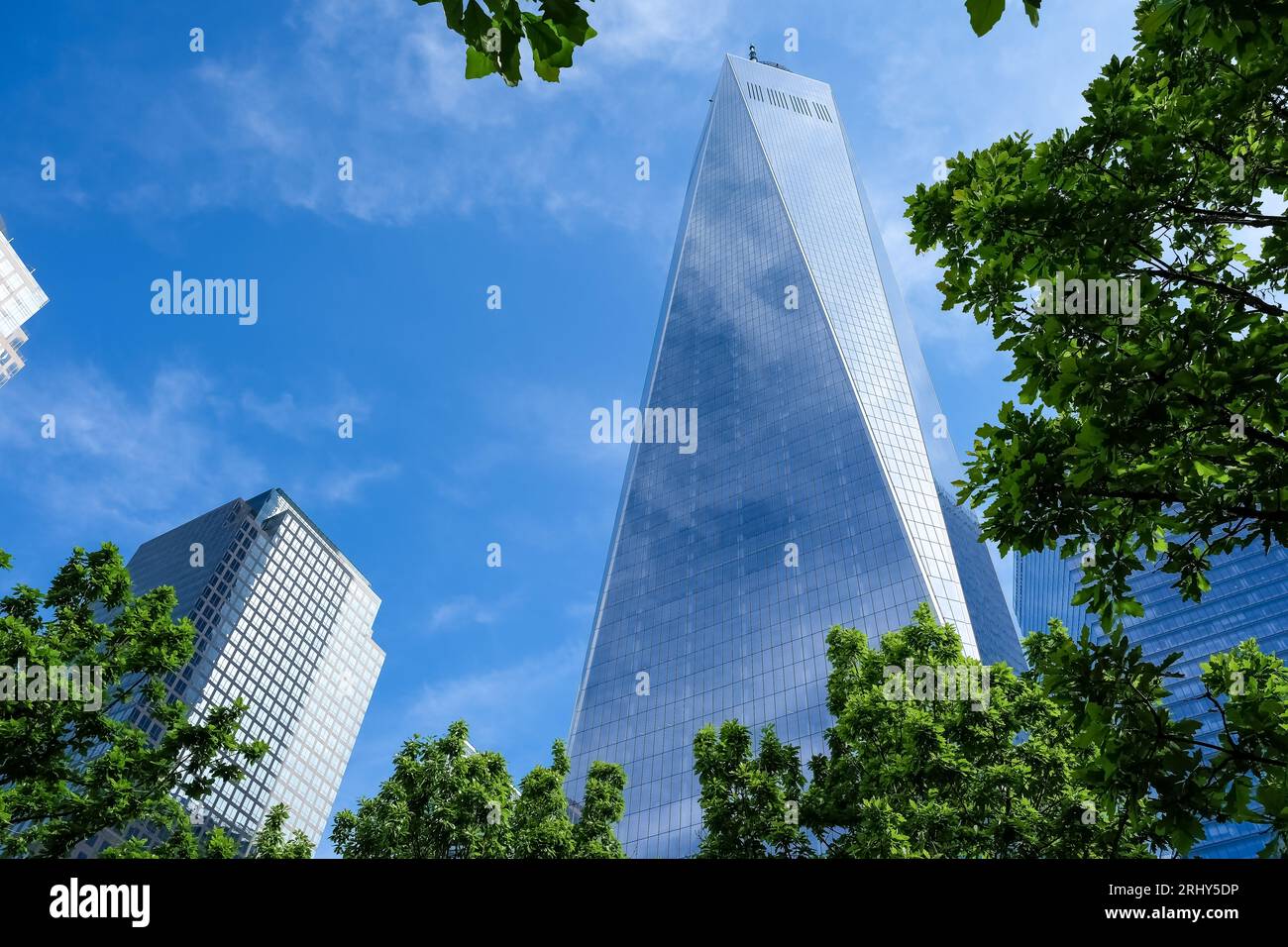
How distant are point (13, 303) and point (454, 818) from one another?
169m

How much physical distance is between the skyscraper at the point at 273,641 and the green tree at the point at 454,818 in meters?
123

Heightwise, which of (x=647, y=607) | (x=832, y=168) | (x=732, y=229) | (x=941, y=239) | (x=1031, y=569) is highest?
(x=832, y=168)

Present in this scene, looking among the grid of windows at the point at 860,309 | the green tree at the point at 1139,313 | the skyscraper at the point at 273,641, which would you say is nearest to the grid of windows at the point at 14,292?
the skyscraper at the point at 273,641

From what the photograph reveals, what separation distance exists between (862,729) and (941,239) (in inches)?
450

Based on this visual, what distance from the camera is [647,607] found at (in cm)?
9450

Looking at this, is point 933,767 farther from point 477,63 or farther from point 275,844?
point 275,844

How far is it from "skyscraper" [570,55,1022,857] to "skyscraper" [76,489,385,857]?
78148mm

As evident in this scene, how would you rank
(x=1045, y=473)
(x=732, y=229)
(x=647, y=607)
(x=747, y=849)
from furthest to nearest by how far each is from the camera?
(x=732, y=229) < (x=647, y=607) < (x=747, y=849) < (x=1045, y=473)

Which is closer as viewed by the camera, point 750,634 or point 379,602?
point 750,634

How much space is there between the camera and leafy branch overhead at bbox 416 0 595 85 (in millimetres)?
3396

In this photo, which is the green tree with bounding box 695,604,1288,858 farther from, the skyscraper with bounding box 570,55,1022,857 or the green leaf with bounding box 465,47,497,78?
the skyscraper with bounding box 570,55,1022,857

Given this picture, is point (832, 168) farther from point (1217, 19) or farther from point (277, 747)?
point (1217, 19)

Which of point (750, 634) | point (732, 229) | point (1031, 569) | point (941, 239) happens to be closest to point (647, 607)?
point (750, 634)
